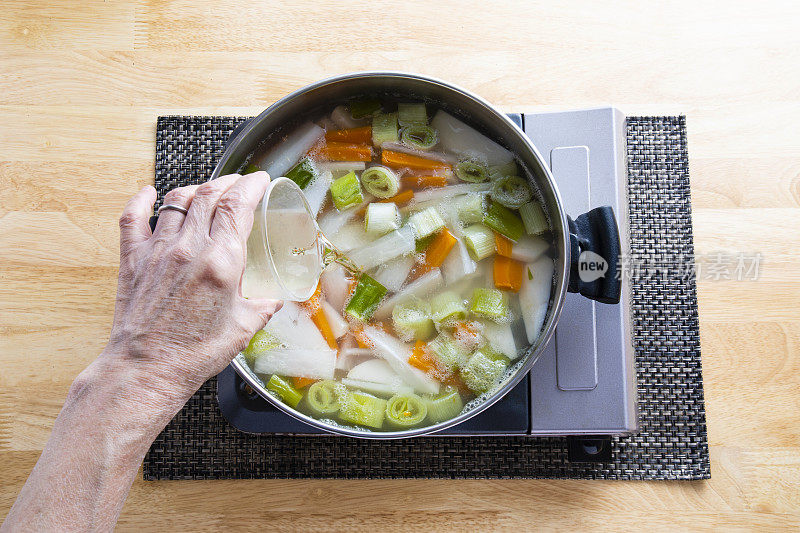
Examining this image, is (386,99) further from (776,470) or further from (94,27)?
(776,470)

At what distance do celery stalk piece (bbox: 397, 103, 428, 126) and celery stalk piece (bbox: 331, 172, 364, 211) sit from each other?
0.40 feet

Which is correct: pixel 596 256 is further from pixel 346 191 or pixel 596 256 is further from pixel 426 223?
pixel 346 191

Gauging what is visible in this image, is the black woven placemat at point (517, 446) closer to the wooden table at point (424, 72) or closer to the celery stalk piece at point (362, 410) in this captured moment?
the wooden table at point (424, 72)

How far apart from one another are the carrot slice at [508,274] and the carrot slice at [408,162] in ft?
0.59

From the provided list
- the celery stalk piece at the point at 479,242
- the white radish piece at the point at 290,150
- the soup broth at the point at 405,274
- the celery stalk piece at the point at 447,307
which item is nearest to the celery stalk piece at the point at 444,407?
the soup broth at the point at 405,274

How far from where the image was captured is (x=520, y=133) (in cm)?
86

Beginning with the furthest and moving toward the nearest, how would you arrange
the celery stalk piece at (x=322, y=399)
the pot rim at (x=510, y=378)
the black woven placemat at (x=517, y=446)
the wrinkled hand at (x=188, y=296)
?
the black woven placemat at (x=517, y=446), the celery stalk piece at (x=322, y=399), the pot rim at (x=510, y=378), the wrinkled hand at (x=188, y=296)

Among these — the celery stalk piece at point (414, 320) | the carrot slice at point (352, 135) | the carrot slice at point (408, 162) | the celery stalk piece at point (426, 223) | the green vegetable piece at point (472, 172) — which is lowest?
the celery stalk piece at point (414, 320)

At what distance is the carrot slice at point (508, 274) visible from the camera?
3.10 feet

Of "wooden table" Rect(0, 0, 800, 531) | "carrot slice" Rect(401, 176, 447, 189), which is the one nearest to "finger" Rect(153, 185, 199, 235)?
"carrot slice" Rect(401, 176, 447, 189)

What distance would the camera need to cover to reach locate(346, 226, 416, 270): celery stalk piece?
0.96 meters

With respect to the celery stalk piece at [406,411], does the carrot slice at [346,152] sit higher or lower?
higher

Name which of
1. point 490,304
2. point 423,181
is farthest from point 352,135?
point 490,304

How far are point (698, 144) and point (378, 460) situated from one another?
823 mm
